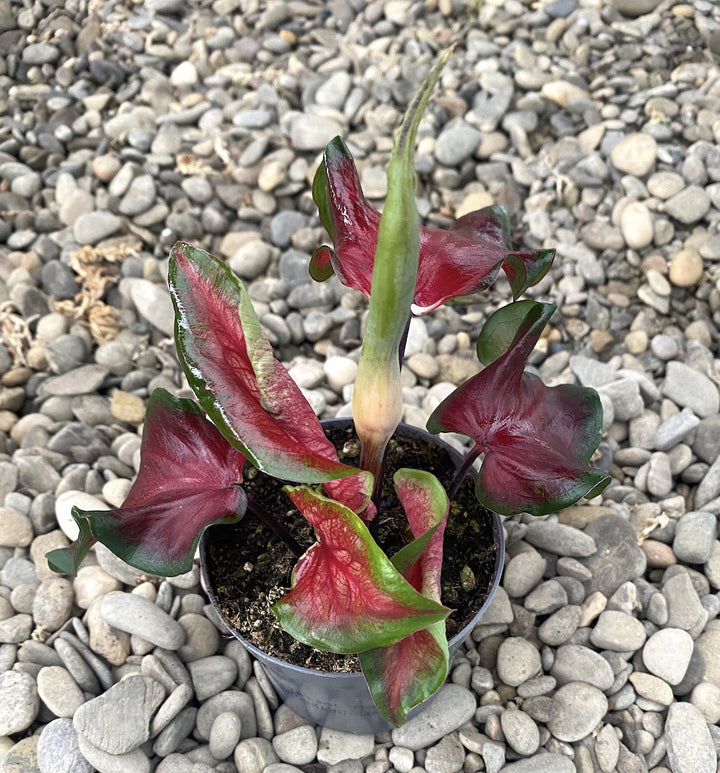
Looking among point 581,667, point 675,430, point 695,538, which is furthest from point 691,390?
point 581,667

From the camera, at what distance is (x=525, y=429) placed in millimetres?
946

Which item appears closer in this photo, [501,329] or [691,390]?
[501,329]

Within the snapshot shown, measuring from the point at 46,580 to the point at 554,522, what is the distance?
33.5 inches

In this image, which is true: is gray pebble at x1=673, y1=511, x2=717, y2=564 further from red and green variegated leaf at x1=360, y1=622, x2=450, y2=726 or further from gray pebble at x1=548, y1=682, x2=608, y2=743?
red and green variegated leaf at x1=360, y1=622, x2=450, y2=726

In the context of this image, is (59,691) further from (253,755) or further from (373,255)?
(373,255)

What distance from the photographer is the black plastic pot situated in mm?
934

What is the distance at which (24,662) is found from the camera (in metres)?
1.18

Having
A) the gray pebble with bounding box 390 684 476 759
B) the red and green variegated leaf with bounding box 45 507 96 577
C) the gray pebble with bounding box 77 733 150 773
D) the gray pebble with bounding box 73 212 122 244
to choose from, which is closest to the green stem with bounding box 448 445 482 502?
the gray pebble with bounding box 390 684 476 759

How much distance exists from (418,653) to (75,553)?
371 millimetres

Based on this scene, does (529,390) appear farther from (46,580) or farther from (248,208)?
(248,208)

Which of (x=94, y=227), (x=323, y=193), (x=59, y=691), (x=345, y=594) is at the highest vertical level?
(x=323, y=193)

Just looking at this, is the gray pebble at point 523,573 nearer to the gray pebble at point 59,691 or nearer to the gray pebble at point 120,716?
the gray pebble at point 120,716

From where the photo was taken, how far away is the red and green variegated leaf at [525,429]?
0.86m

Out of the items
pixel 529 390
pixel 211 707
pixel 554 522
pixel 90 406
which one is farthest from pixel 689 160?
pixel 211 707
